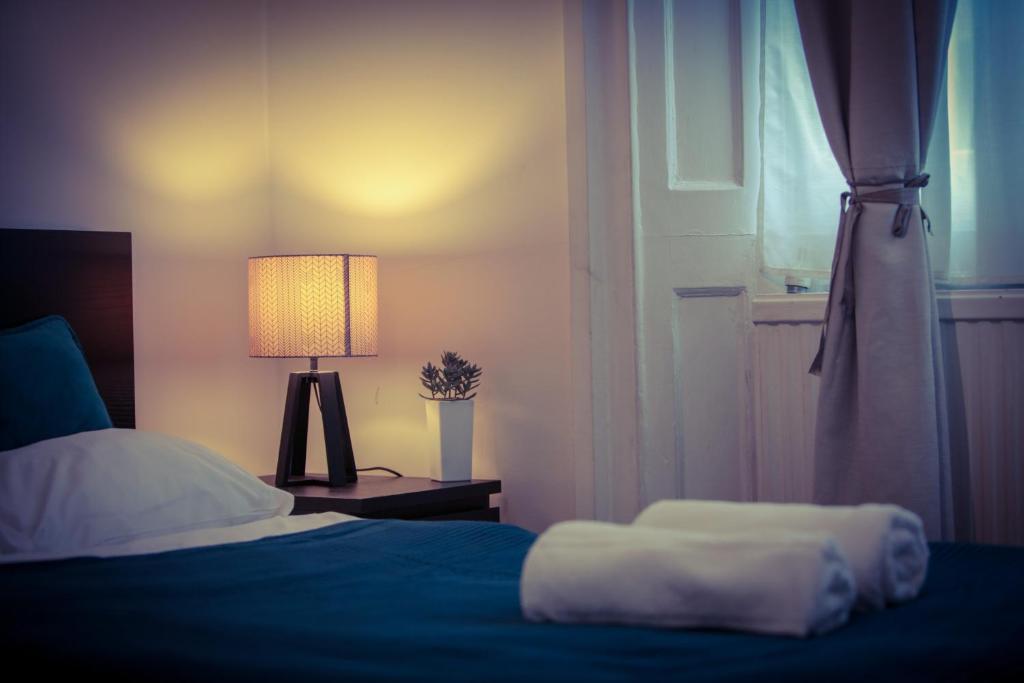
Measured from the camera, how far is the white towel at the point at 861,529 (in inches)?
54.1

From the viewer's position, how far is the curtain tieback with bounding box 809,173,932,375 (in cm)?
254

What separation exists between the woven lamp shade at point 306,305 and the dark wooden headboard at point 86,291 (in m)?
0.33

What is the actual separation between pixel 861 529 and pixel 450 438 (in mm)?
1764

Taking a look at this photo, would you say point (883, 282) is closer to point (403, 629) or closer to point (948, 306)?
point (948, 306)

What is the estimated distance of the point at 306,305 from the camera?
9.79 feet

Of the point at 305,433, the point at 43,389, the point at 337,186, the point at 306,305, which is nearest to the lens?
the point at 43,389

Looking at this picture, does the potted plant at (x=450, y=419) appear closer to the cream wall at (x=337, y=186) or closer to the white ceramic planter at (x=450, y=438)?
the white ceramic planter at (x=450, y=438)

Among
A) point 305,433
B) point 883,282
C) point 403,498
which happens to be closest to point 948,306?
point 883,282

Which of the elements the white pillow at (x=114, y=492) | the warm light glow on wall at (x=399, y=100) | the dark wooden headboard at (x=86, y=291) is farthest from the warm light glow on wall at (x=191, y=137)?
the white pillow at (x=114, y=492)

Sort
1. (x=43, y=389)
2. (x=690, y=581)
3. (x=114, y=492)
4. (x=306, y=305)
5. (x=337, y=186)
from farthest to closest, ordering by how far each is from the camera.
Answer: (x=337, y=186) → (x=306, y=305) → (x=43, y=389) → (x=114, y=492) → (x=690, y=581)

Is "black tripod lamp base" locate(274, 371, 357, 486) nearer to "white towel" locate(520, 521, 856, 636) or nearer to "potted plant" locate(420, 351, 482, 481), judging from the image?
"potted plant" locate(420, 351, 482, 481)

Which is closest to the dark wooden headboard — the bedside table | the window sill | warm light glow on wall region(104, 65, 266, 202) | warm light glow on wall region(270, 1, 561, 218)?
warm light glow on wall region(104, 65, 266, 202)

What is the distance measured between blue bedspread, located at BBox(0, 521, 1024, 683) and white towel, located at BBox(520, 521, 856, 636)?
0.9 inches

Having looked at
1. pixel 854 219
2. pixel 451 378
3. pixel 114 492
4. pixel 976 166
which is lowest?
pixel 114 492
